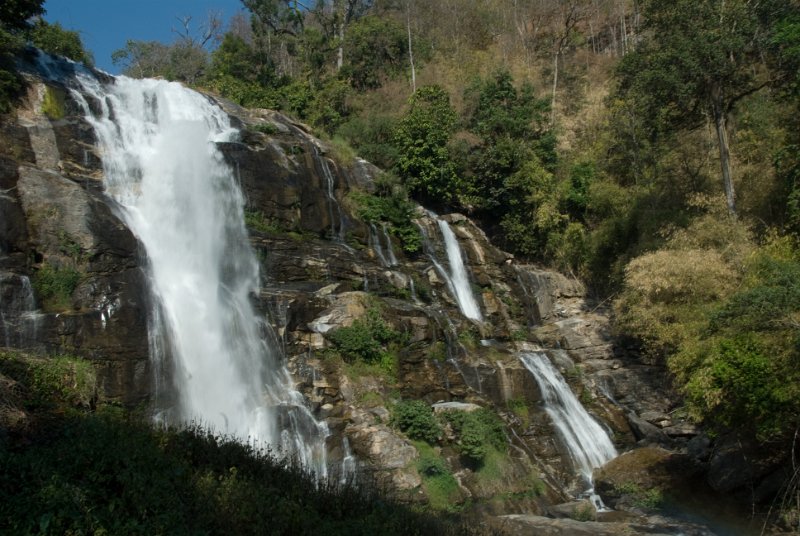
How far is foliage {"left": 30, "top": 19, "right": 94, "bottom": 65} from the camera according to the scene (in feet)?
98.3

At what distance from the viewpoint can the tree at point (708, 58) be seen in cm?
1972

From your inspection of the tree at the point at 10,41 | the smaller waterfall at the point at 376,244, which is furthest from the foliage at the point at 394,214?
the tree at the point at 10,41

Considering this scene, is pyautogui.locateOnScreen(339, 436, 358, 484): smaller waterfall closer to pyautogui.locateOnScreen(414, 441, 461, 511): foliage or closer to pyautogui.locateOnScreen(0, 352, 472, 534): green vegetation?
pyautogui.locateOnScreen(414, 441, 461, 511): foliage

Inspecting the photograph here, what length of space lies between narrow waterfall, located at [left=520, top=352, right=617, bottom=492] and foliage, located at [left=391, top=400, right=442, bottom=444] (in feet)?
14.1

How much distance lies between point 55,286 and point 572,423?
1405cm

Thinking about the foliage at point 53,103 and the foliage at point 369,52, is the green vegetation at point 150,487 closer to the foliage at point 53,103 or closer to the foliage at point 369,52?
the foliage at point 53,103

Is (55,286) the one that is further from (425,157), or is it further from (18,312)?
(425,157)

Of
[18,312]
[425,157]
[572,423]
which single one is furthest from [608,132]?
[18,312]

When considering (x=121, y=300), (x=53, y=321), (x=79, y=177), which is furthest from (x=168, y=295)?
(x=79, y=177)

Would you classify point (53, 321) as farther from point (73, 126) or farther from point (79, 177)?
point (73, 126)

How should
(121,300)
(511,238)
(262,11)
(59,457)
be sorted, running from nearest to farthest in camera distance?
1. (59,457)
2. (121,300)
3. (511,238)
4. (262,11)

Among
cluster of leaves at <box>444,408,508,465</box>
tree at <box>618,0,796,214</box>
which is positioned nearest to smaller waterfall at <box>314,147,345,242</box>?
cluster of leaves at <box>444,408,508,465</box>

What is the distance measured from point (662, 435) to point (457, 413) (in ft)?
22.9

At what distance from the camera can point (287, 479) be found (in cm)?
755
